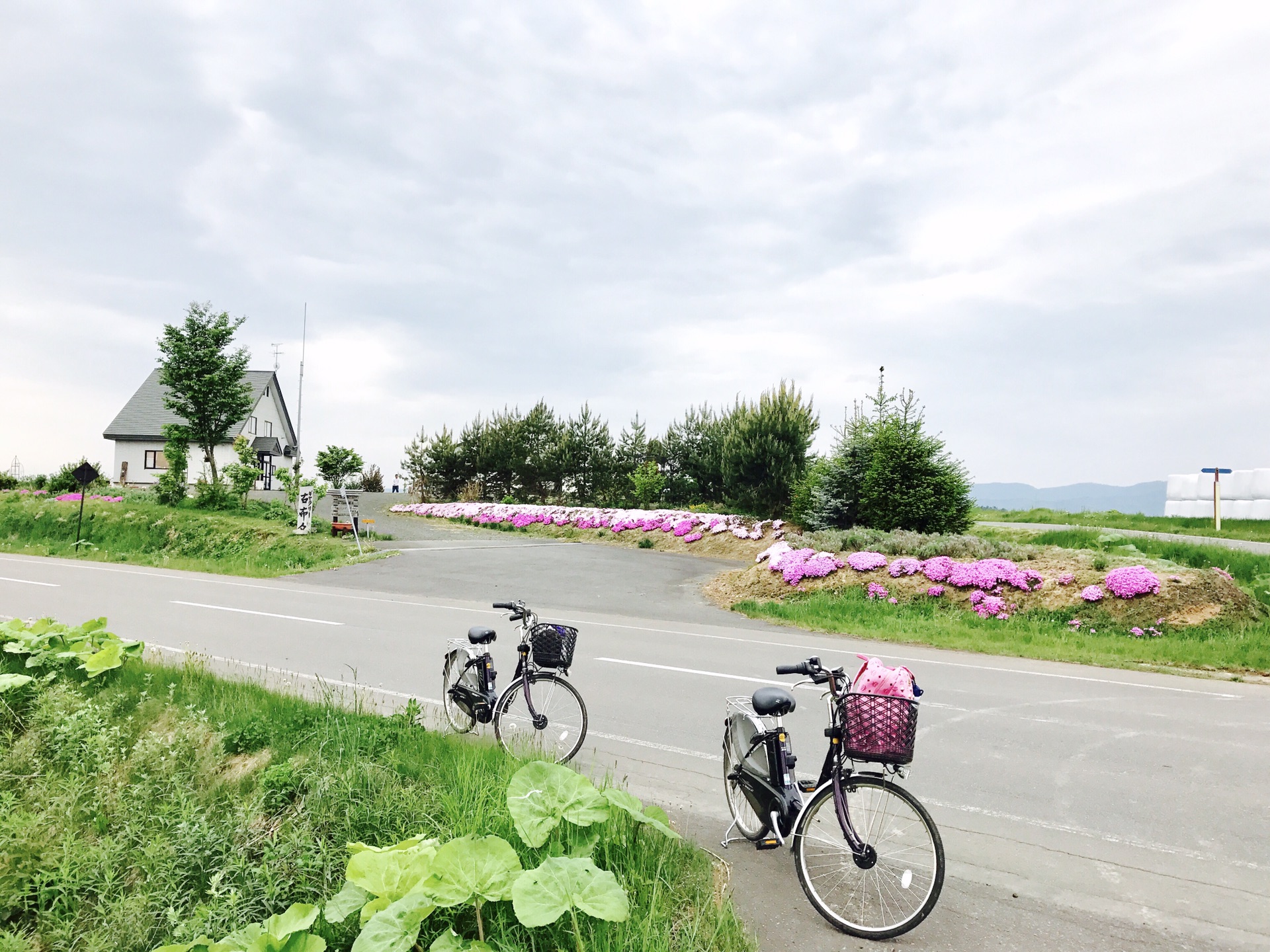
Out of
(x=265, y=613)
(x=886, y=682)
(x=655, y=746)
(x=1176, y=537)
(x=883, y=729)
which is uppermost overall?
(x=1176, y=537)

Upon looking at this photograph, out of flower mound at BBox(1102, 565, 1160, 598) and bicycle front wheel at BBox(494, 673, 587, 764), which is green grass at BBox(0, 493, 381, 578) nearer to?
bicycle front wheel at BBox(494, 673, 587, 764)

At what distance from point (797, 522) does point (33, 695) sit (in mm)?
18855

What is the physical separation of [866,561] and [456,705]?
995 cm

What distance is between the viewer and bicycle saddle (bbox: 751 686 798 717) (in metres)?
3.92

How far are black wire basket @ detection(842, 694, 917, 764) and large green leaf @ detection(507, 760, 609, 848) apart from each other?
124 centimetres

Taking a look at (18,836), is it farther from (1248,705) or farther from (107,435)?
(107,435)

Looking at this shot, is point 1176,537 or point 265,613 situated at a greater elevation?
point 1176,537

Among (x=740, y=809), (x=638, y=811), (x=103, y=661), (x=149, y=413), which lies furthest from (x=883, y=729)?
(x=149, y=413)

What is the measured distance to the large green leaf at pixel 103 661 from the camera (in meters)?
6.86

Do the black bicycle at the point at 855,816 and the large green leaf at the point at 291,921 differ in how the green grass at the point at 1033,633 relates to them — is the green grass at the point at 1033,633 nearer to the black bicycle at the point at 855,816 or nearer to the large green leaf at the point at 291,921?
the black bicycle at the point at 855,816

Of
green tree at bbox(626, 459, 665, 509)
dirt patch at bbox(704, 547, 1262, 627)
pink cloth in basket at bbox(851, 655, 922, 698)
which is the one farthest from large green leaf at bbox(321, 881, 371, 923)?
green tree at bbox(626, 459, 665, 509)

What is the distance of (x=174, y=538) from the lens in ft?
79.7

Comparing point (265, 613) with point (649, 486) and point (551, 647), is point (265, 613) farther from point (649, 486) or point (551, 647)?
point (649, 486)

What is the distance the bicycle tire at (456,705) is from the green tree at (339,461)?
29691 mm
